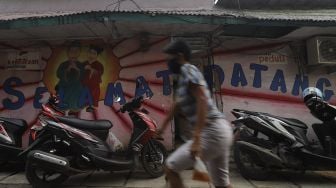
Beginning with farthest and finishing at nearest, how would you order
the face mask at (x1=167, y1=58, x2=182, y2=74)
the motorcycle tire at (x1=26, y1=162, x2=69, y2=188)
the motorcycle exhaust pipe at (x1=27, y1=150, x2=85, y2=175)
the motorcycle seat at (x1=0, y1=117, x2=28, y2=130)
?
1. the motorcycle seat at (x1=0, y1=117, x2=28, y2=130)
2. the motorcycle tire at (x1=26, y1=162, x2=69, y2=188)
3. the motorcycle exhaust pipe at (x1=27, y1=150, x2=85, y2=175)
4. the face mask at (x1=167, y1=58, x2=182, y2=74)

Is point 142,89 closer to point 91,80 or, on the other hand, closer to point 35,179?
point 91,80

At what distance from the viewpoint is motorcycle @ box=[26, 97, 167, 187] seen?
5.20 metres

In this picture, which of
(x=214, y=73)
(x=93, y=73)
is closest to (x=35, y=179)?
(x=93, y=73)

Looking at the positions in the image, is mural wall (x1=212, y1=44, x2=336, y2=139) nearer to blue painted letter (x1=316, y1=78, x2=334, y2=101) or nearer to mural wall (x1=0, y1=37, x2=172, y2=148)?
blue painted letter (x1=316, y1=78, x2=334, y2=101)

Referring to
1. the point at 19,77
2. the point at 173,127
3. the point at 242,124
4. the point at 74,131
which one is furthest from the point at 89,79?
the point at 242,124

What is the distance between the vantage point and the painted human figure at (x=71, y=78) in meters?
7.79

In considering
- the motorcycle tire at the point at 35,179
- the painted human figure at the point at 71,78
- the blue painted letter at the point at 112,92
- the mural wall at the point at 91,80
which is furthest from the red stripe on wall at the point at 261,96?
the motorcycle tire at the point at 35,179

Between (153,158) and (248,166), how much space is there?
1.49m

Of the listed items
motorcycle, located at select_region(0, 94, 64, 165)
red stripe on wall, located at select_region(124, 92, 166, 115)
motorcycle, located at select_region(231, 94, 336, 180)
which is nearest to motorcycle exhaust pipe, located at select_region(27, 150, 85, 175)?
motorcycle, located at select_region(0, 94, 64, 165)

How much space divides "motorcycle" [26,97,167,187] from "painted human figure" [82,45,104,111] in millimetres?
2052

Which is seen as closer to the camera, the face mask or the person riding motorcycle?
the face mask

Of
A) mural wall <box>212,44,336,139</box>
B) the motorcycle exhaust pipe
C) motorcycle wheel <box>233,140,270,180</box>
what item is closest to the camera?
the motorcycle exhaust pipe

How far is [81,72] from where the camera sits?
7844 millimetres

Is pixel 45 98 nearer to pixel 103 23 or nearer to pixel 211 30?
pixel 103 23
